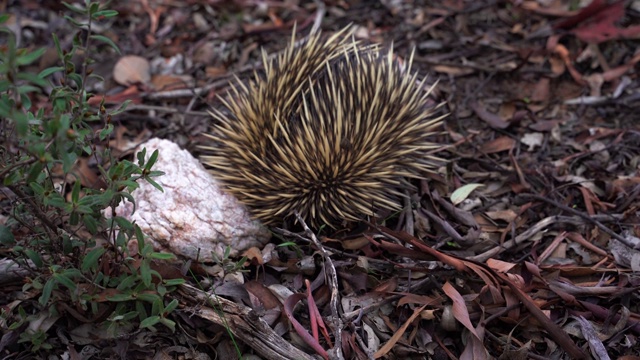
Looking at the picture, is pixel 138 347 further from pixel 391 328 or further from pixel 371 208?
pixel 371 208

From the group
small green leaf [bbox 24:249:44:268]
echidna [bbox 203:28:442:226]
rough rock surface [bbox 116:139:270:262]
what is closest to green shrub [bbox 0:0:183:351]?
small green leaf [bbox 24:249:44:268]

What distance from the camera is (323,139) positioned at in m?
2.79

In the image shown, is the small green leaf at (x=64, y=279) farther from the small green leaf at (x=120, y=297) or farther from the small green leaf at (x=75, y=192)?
the small green leaf at (x=75, y=192)

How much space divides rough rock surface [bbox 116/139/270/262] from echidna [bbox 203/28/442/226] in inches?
3.2

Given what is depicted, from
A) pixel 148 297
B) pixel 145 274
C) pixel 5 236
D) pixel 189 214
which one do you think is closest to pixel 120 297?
pixel 148 297

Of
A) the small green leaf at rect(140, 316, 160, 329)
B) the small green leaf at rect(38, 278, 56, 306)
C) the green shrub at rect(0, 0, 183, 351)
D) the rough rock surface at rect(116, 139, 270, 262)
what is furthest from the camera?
the rough rock surface at rect(116, 139, 270, 262)

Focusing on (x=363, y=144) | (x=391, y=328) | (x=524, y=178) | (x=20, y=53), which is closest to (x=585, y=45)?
(x=524, y=178)

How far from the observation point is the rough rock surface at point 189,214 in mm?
2764

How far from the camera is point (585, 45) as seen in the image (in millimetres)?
4199

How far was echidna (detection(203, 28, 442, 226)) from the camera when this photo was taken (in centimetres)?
283

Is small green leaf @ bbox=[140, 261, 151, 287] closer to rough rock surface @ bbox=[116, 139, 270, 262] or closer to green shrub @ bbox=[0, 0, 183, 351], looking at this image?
green shrub @ bbox=[0, 0, 183, 351]

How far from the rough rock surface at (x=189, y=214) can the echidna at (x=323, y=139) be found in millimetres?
81

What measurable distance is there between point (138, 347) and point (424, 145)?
171 cm

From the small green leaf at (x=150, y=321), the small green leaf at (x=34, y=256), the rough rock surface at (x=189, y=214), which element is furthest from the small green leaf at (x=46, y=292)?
the rough rock surface at (x=189, y=214)
